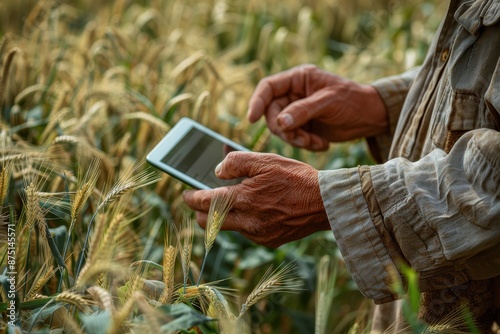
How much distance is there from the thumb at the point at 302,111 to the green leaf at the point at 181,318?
746mm

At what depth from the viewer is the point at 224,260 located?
→ 2219 mm

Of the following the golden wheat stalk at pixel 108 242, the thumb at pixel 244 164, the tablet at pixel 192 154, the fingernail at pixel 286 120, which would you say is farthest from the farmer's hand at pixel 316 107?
the golden wheat stalk at pixel 108 242

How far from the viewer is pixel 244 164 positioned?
134 cm

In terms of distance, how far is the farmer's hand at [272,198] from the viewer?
1.30 meters

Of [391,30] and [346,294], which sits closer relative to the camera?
[346,294]

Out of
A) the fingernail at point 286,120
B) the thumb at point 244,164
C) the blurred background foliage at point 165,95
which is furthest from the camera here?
the blurred background foliage at point 165,95

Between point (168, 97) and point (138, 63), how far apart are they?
46 centimetres

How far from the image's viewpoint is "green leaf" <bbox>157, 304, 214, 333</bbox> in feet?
3.20

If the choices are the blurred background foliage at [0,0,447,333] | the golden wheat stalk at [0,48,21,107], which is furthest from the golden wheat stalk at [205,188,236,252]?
the golden wheat stalk at [0,48,21,107]

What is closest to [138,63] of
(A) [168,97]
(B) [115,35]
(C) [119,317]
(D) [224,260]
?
(B) [115,35]

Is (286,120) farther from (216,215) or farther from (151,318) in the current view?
(151,318)

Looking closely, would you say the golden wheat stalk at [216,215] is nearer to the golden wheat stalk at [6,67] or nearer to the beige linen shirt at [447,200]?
the beige linen shirt at [447,200]

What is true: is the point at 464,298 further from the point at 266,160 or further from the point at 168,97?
the point at 168,97

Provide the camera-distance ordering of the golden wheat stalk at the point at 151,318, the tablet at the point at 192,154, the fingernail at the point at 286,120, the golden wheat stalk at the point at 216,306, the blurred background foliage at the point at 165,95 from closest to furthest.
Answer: the golden wheat stalk at the point at 151,318, the golden wheat stalk at the point at 216,306, the tablet at the point at 192,154, the fingernail at the point at 286,120, the blurred background foliage at the point at 165,95
